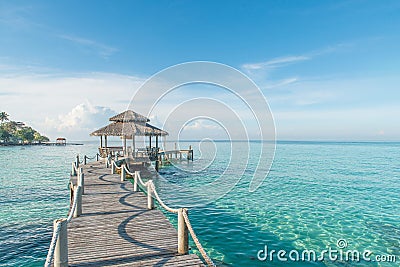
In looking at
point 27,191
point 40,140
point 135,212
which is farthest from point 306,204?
point 40,140

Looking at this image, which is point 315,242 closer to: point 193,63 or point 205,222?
point 205,222

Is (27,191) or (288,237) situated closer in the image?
(288,237)

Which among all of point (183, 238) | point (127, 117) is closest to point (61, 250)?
point (183, 238)

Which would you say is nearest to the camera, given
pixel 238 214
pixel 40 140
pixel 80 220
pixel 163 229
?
pixel 163 229

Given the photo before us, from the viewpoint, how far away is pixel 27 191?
17328mm

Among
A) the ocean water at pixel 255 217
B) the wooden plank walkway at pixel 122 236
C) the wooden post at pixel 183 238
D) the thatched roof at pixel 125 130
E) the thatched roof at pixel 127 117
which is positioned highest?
the thatched roof at pixel 127 117

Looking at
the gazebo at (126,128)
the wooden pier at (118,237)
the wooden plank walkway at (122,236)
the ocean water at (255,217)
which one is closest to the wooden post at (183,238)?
the wooden pier at (118,237)

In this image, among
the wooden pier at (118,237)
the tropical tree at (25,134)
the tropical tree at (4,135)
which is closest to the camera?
the wooden pier at (118,237)

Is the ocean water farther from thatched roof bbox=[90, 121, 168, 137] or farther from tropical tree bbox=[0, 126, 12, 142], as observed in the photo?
tropical tree bbox=[0, 126, 12, 142]

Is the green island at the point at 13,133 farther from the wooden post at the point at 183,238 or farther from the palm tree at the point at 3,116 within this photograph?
the wooden post at the point at 183,238

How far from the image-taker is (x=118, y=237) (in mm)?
5668

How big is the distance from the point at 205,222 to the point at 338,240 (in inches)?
203

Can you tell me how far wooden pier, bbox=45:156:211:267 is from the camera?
4453mm

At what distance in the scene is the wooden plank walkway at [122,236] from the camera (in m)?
4.57
